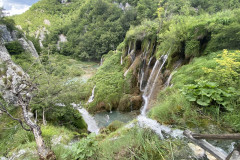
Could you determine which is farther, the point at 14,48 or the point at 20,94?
the point at 14,48

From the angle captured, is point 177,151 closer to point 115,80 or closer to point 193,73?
point 193,73

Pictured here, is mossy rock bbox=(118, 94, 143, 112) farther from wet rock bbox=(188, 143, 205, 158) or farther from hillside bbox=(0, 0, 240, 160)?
wet rock bbox=(188, 143, 205, 158)

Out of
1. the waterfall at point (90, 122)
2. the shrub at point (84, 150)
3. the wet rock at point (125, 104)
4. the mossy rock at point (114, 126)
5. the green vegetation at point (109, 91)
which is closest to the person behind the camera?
the shrub at point (84, 150)

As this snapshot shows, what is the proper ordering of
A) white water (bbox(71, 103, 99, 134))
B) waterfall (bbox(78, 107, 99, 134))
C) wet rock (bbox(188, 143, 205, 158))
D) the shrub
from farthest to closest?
waterfall (bbox(78, 107, 99, 134)), white water (bbox(71, 103, 99, 134)), the shrub, wet rock (bbox(188, 143, 205, 158))

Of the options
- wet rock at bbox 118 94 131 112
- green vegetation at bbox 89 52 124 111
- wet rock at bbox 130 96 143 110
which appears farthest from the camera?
green vegetation at bbox 89 52 124 111

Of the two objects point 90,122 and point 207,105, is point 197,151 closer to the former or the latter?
point 207,105

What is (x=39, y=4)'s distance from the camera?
6681 cm

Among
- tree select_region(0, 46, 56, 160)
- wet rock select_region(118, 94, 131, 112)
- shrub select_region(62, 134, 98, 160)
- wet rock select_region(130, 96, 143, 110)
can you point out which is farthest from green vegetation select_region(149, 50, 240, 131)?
wet rock select_region(118, 94, 131, 112)

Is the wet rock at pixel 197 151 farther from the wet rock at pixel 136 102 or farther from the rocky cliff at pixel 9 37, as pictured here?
the rocky cliff at pixel 9 37

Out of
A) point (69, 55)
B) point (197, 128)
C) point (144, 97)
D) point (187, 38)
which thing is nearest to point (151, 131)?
point (197, 128)

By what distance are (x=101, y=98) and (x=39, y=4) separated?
261 ft

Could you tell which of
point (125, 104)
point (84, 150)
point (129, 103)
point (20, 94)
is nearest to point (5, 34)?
point (20, 94)

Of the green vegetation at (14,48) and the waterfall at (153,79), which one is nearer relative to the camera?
the waterfall at (153,79)

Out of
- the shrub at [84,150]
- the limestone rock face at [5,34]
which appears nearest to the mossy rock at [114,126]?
the shrub at [84,150]
